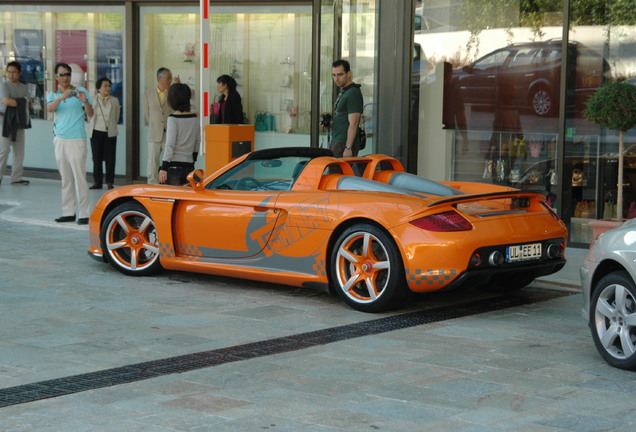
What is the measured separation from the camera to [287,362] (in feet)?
21.3

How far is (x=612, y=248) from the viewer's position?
6457mm

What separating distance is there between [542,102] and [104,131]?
7.29 metres

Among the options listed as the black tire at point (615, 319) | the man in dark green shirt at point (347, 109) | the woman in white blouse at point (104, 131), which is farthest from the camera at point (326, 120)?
the black tire at point (615, 319)

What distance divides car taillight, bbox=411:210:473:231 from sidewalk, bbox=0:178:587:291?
1.95 metres

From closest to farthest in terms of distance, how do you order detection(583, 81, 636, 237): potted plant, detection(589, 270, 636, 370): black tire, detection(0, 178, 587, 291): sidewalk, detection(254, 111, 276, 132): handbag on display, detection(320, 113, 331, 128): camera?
detection(589, 270, 636, 370): black tire, detection(0, 178, 587, 291): sidewalk, detection(583, 81, 636, 237): potted plant, detection(320, 113, 331, 128): camera, detection(254, 111, 276, 132): handbag on display

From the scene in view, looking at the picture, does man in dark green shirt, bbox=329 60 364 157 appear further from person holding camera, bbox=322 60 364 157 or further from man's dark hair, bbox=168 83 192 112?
man's dark hair, bbox=168 83 192 112

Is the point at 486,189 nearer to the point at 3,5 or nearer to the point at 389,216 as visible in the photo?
the point at 389,216

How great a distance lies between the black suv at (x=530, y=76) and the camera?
11922 millimetres

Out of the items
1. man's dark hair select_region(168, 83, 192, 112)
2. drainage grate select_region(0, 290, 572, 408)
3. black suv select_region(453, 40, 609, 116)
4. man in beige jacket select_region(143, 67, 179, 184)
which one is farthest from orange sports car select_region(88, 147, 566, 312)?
man in beige jacket select_region(143, 67, 179, 184)

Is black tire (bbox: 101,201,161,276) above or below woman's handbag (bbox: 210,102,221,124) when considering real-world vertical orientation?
below

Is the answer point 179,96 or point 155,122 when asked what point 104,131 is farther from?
point 179,96

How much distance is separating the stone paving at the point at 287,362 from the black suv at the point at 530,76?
119 inches

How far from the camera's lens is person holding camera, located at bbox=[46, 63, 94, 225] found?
1252 centimetres

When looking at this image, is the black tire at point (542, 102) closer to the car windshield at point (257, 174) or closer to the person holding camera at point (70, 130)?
the car windshield at point (257, 174)
